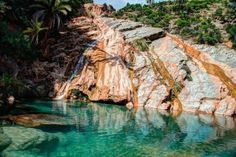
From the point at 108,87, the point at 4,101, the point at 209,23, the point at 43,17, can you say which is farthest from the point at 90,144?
the point at 209,23

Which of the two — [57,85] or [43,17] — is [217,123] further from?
[43,17]

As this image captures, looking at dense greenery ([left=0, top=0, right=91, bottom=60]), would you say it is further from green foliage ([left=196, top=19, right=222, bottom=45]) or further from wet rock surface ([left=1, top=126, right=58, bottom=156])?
wet rock surface ([left=1, top=126, right=58, bottom=156])

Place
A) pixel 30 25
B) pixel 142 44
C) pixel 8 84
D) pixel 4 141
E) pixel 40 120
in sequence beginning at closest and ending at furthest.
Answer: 1. pixel 4 141
2. pixel 40 120
3. pixel 8 84
4. pixel 30 25
5. pixel 142 44

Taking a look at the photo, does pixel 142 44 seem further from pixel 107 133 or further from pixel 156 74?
pixel 107 133

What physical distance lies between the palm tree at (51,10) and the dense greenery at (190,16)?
65.9ft

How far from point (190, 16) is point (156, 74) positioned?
29383mm

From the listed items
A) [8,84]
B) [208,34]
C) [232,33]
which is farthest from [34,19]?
[232,33]

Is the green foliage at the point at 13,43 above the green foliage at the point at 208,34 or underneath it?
underneath

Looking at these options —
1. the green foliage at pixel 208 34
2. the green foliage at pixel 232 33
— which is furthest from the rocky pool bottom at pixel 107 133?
the green foliage at pixel 232 33

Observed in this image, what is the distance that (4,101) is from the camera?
36.7 metres

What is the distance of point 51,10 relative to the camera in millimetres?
51219

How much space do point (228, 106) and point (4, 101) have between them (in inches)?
957

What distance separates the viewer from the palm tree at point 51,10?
2000 inches

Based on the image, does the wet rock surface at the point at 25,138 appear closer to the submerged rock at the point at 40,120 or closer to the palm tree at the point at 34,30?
the submerged rock at the point at 40,120
